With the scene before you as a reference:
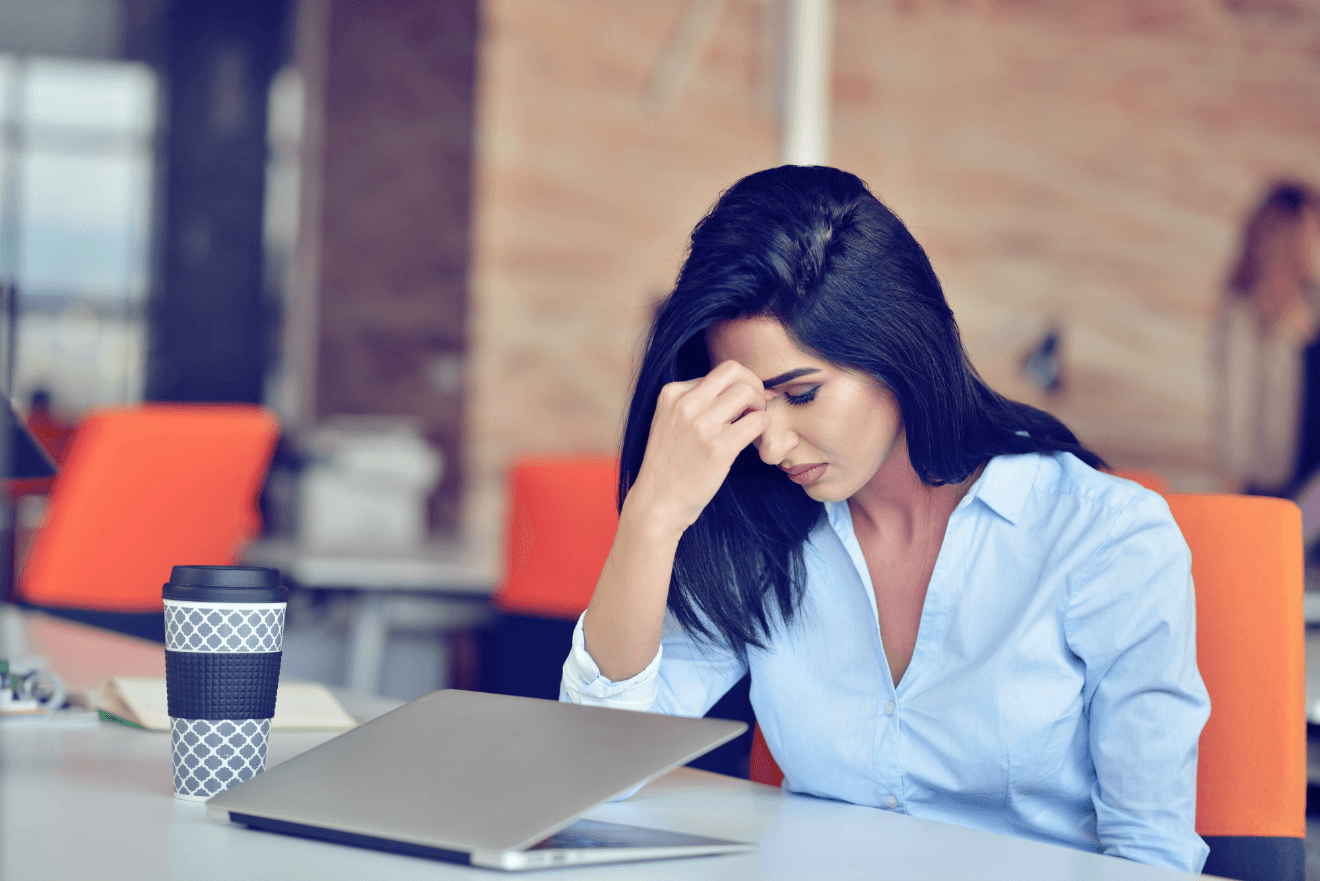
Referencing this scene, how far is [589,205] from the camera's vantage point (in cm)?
414

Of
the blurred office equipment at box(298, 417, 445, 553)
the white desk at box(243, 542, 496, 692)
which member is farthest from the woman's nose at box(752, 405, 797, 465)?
the blurred office equipment at box(298, 417, 445, 553)

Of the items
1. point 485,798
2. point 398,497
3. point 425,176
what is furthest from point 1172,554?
point 425,176

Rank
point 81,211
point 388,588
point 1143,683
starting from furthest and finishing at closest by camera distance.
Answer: point 81,211, point 388,588, point 1143,683

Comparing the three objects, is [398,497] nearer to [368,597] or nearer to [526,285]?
[368,597]

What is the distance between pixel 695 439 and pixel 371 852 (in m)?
0.47

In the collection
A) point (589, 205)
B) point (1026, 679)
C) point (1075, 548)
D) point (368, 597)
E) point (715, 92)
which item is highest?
point (715, 92)

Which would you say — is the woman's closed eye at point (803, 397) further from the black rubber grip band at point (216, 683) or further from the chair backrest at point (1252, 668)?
the black rubber grip band at point (216, 683)

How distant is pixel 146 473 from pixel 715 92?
2.23 m

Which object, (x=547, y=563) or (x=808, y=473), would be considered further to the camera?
(x=547, y=563)

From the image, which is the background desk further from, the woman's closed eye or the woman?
the woman's closed eye

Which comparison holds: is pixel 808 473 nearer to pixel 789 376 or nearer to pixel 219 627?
pixel 789 376

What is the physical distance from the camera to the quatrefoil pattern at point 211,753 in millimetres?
803

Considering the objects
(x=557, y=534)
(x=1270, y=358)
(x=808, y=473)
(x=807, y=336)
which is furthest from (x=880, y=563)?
(x=1270, y=358)

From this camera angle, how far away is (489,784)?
2.26ft
